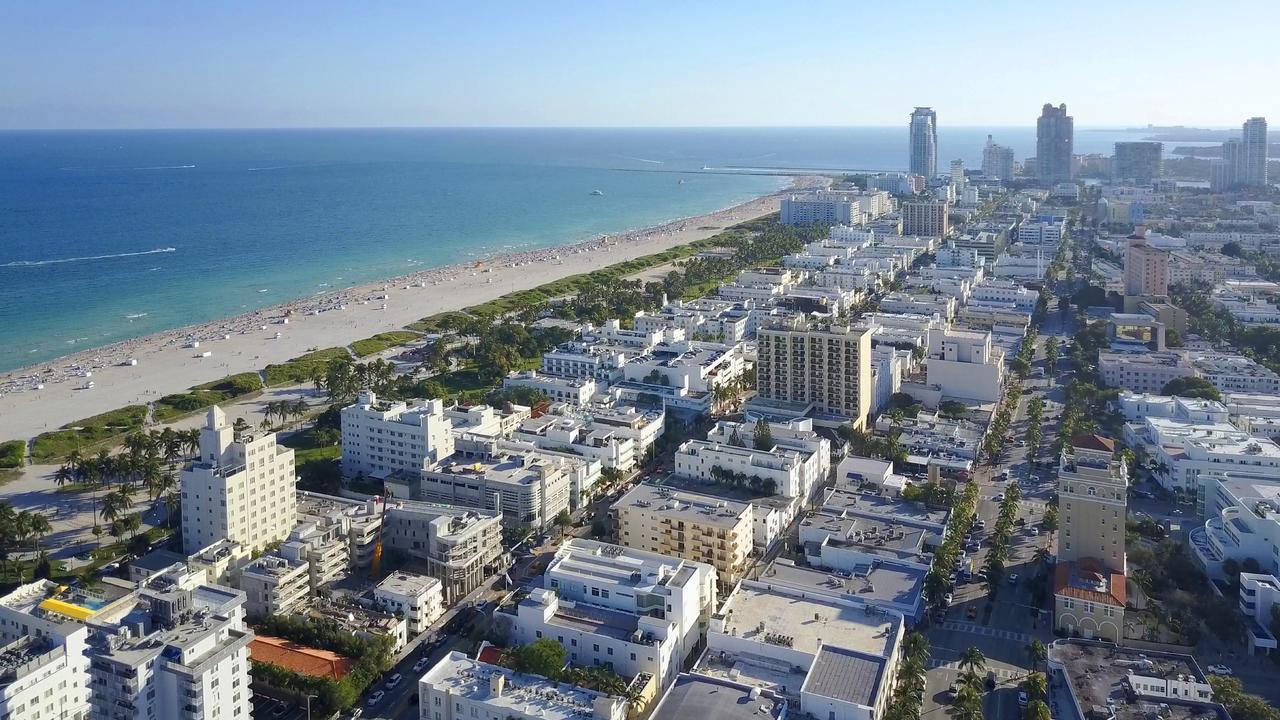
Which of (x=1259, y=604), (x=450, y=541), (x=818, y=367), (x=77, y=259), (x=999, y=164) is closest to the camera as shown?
(x=1259, y=604)

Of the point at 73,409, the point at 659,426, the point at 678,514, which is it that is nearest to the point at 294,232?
the point at 73,409

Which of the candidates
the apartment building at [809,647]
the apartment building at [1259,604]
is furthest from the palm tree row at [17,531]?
the apartment building at [1259,604]

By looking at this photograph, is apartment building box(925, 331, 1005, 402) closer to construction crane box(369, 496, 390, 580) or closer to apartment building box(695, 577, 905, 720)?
apartment building box(695, 577, 905, 720)

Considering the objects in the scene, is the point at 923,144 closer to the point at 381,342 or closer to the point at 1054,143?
the point at 1054,143

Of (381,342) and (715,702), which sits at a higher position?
(381,342)

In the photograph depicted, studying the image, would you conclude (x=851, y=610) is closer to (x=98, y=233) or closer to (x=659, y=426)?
(x=659, y=426)

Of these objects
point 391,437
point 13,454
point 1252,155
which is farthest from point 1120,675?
point 1252,155

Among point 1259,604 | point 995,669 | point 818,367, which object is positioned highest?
point 818,367

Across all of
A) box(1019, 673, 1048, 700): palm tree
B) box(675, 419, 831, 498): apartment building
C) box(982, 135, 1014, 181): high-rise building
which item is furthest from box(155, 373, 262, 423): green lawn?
box(982, 135, 1014, 181): high-rise building

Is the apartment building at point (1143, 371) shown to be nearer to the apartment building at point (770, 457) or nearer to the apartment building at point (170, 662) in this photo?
the apartment building at point (770, 457)
